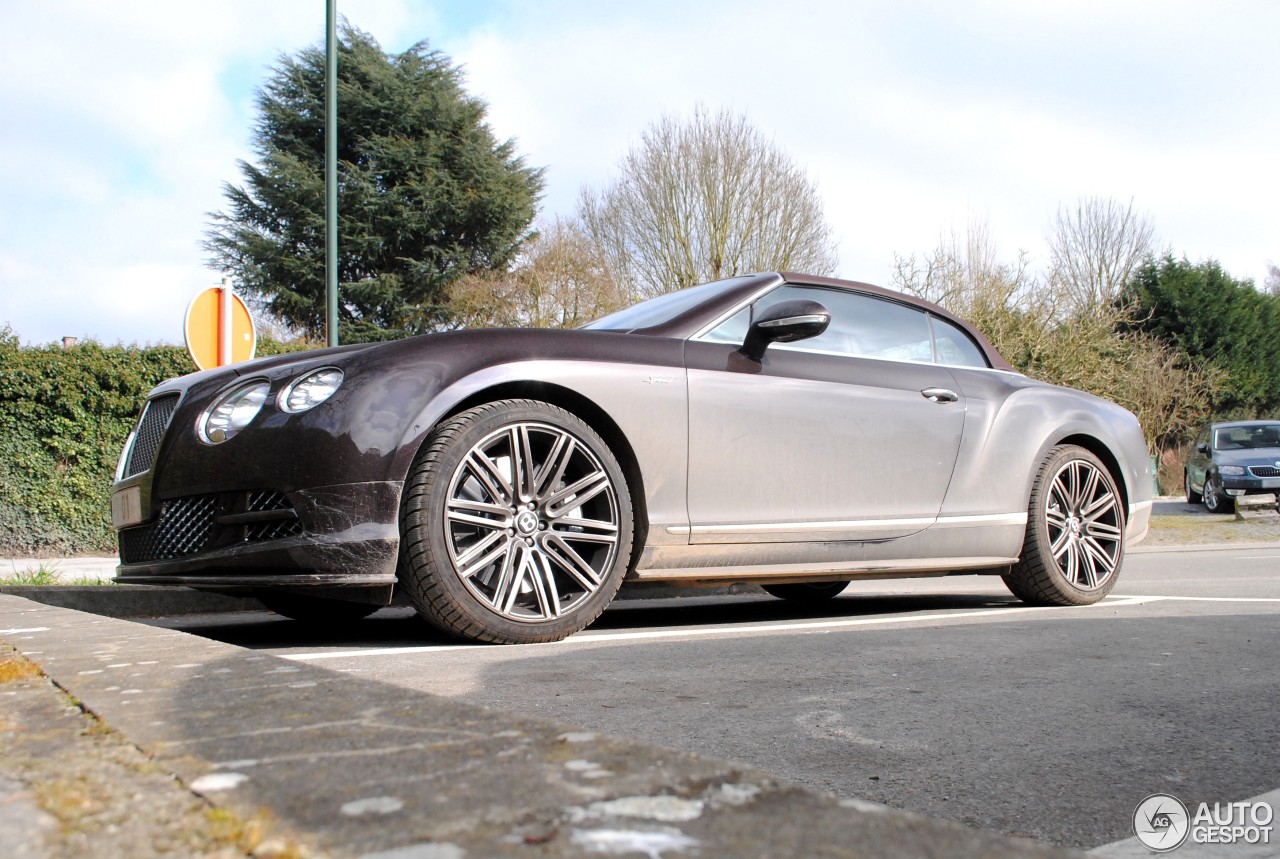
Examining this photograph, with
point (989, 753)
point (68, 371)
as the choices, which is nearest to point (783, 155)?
point (68, 371)

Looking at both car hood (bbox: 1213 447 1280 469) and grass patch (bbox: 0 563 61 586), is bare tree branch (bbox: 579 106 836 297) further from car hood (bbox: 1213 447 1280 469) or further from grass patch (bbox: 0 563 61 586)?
grass patch (bbox: 0 563 61 586)

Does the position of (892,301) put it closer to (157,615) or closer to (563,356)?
(563,356)

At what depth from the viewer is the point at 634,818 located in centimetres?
95

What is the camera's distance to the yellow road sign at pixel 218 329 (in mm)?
7926

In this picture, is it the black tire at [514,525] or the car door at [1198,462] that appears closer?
the black tire at [514,525]

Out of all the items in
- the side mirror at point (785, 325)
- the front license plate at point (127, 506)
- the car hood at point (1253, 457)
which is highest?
the side mirror at point (785, 325)

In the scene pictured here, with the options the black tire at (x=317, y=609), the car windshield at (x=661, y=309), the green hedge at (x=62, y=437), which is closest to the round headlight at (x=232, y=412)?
the black tire at (x=317, y=609)

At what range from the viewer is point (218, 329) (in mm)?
8047

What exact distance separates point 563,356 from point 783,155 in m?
23.7

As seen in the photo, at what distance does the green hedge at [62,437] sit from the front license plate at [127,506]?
607cm

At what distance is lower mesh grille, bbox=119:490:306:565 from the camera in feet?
12.2
